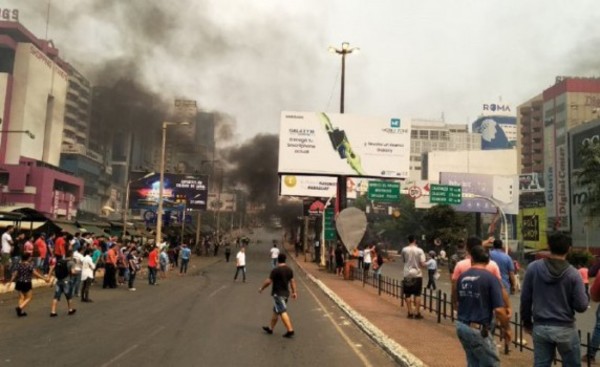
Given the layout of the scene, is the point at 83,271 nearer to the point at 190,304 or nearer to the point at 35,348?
the point at 190,304

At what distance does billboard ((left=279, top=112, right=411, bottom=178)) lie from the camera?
90.1ft

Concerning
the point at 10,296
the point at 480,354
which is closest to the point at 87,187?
the point at 10,296

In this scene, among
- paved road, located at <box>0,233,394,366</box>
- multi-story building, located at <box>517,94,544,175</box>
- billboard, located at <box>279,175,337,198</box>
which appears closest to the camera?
paved road, located at <box>0,233,394,366</box>

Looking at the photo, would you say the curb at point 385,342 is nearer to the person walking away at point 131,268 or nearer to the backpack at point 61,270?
the backpack at point 61,270

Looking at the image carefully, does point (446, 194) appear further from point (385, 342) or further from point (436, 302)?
point (385, 342)

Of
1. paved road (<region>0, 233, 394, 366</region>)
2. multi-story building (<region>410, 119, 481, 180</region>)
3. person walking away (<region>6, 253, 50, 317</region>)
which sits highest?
multi-story building (<region>410, 119, 481, 180</region>)

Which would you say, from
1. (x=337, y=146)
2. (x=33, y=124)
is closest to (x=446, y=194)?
(x=337, y=146)

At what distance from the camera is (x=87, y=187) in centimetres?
8038

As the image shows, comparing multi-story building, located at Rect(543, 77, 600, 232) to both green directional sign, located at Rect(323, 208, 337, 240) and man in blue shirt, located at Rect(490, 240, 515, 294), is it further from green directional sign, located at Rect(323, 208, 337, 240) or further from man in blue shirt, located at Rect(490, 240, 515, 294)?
man in blue shirt, located at Rect(490, 240, 515, 294)

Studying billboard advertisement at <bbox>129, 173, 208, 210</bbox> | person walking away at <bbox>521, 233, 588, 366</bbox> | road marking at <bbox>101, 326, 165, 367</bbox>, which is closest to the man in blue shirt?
person walking away at <bbox>521, 233, 588, 366</bbox>

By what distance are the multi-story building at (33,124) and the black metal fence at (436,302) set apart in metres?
47.7

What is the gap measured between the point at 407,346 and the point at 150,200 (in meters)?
42.4

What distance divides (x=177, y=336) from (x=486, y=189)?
3502 cm

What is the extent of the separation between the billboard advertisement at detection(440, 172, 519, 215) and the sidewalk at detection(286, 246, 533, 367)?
87.2 ft
